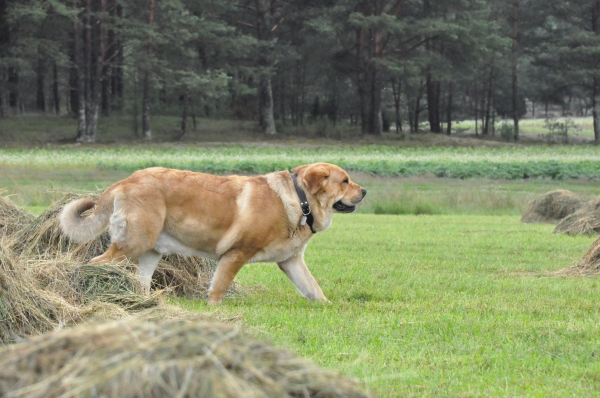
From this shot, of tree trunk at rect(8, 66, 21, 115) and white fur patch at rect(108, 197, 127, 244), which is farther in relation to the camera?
tree trunk at rect(8, 66, 21, 115)

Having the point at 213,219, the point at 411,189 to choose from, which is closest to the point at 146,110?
the point at 411,189

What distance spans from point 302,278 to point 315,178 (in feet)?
3.82

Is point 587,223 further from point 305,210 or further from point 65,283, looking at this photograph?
point 65,283

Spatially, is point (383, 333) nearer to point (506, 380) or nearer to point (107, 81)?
point (506, 380)

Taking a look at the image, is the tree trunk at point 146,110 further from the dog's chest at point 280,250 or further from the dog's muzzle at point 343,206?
the dog's chest at point 280,250

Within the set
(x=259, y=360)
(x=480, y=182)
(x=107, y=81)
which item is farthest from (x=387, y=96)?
(x=259, y=360)

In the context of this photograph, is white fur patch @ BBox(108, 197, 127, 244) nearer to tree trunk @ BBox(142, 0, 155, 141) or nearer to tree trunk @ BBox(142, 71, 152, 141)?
tree trunk @ BBox(142, 0, 155, 141)

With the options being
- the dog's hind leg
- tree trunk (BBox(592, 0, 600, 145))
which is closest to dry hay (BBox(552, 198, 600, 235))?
the dog's hind leg

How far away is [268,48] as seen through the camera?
58.6 m

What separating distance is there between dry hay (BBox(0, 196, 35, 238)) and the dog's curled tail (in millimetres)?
1430

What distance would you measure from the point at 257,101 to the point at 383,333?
64.0 metres

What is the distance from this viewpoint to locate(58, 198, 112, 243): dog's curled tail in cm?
915

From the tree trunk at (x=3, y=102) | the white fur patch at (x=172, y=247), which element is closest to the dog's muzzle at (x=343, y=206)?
the white fur patch at (x=172, y=247)

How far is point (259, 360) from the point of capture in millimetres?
3379
